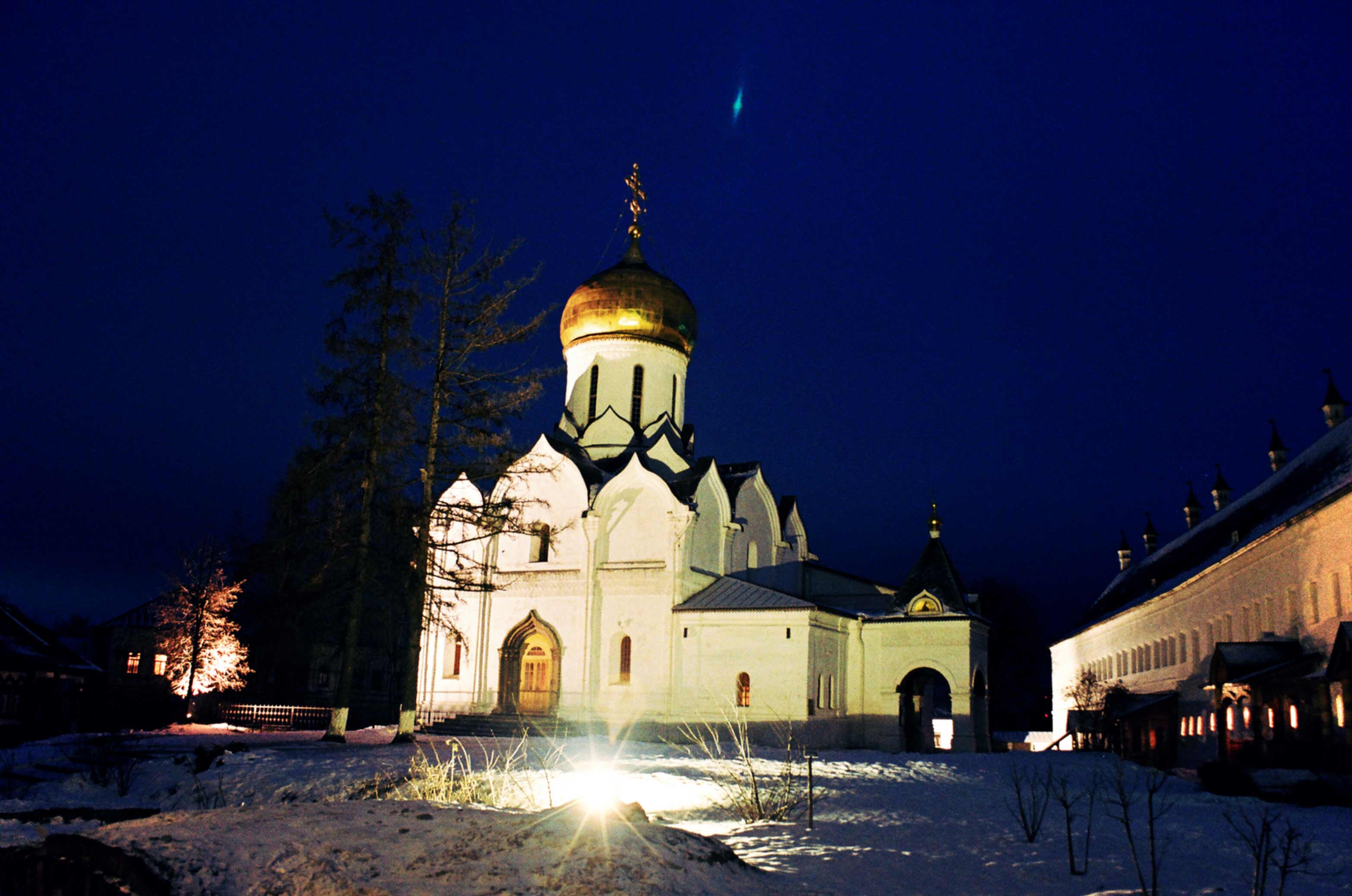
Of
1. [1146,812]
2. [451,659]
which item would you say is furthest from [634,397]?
[1146,812]

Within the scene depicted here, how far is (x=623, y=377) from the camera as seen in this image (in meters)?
30.4

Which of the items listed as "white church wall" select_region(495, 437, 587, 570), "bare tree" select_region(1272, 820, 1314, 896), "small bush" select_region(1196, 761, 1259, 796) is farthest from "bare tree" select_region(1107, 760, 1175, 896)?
"white church wall" select_region(495, 437, 587, 570)

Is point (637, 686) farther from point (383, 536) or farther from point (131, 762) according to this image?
point (131, 762)

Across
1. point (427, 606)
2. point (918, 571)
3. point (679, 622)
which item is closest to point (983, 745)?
point (918, 571)

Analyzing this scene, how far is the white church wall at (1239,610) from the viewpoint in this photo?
17.5m

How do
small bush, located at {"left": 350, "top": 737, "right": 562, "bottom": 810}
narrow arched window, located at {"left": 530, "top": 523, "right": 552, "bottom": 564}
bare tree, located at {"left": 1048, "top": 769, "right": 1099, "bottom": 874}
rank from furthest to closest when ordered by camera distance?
1. narrow arched window, located at {"left": 530, "top": 523, "right": 552, "bottom": 564}
2. small bush, located at {"left": 350, "top": 737, "right": 562, "bottom": 810}
3. bare tree, located at {"left": 1048, "top": 769, "right": 1099, "bottom": 874}

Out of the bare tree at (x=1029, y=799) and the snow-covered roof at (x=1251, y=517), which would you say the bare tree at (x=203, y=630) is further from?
the snow-covered roof at (x=1251, y=517)

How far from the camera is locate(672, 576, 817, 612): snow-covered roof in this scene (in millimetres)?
25094

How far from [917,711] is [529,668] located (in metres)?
12.7

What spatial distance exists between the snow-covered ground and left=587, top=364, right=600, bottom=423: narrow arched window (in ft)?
37.7

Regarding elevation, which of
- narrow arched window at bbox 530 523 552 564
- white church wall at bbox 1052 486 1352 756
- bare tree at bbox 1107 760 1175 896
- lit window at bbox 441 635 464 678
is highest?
narrow arched window at bbox 530 523 552 564

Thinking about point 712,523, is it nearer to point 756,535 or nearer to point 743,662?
point 756,535

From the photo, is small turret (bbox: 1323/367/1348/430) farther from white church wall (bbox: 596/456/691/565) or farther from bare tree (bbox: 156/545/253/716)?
bare tree (bbox: 156/545/253/716)

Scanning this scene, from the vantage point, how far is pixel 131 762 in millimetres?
15977
